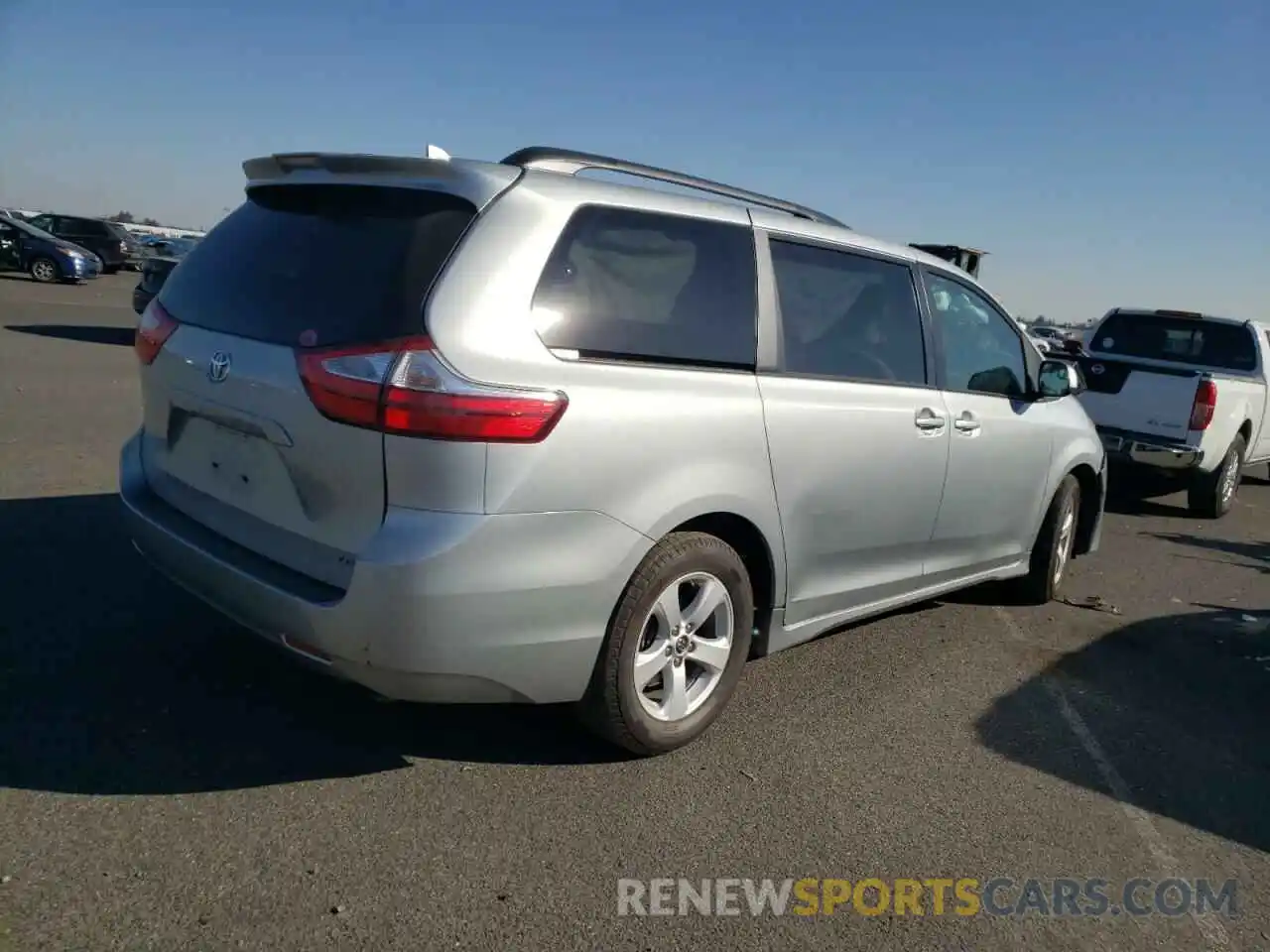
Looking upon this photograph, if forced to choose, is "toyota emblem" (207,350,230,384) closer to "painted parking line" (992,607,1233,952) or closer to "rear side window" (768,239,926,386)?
"rear side window" (768,239,926,386)

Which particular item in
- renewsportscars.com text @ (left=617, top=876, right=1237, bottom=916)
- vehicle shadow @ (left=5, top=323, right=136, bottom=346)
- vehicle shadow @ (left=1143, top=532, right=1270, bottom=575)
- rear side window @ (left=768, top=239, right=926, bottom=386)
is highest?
rear side window @ (left=768, top=239, right=926, bottom=386)

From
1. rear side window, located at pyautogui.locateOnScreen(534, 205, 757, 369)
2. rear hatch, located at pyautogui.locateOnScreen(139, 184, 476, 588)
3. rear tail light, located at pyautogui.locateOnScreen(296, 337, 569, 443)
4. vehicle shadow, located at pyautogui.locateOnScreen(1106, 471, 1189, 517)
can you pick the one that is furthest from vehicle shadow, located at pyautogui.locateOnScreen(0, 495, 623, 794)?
vehicle shadow, located at pyautogui.locateOnScreen(1106, 471, 1189, 517)

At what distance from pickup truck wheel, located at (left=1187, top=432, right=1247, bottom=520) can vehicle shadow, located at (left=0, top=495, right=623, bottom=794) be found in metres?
8.26

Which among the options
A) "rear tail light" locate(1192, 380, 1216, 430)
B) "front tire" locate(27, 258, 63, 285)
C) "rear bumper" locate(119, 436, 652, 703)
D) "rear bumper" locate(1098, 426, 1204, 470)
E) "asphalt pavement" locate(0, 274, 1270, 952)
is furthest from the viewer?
"front tire" locate(27, 258, 63, 285)

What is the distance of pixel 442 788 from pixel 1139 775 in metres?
2.66

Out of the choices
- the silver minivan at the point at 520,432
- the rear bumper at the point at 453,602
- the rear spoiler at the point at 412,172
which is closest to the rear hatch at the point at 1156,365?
the silver minivan at the point at 520,432

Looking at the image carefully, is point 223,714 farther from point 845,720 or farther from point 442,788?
point 845,720

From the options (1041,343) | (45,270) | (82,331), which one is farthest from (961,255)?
(45,270)

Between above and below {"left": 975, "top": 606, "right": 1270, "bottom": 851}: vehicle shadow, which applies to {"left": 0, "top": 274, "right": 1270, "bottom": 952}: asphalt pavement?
above

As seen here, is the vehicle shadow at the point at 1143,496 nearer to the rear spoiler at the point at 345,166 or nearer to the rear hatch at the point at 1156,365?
the rear hatch at the point at 1156,365

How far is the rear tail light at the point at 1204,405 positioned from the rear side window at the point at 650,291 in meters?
6.94

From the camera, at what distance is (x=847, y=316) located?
4.35 metres

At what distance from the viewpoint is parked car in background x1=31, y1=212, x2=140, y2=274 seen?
30.2 m

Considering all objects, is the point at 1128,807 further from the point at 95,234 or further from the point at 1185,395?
the point at 95,234
